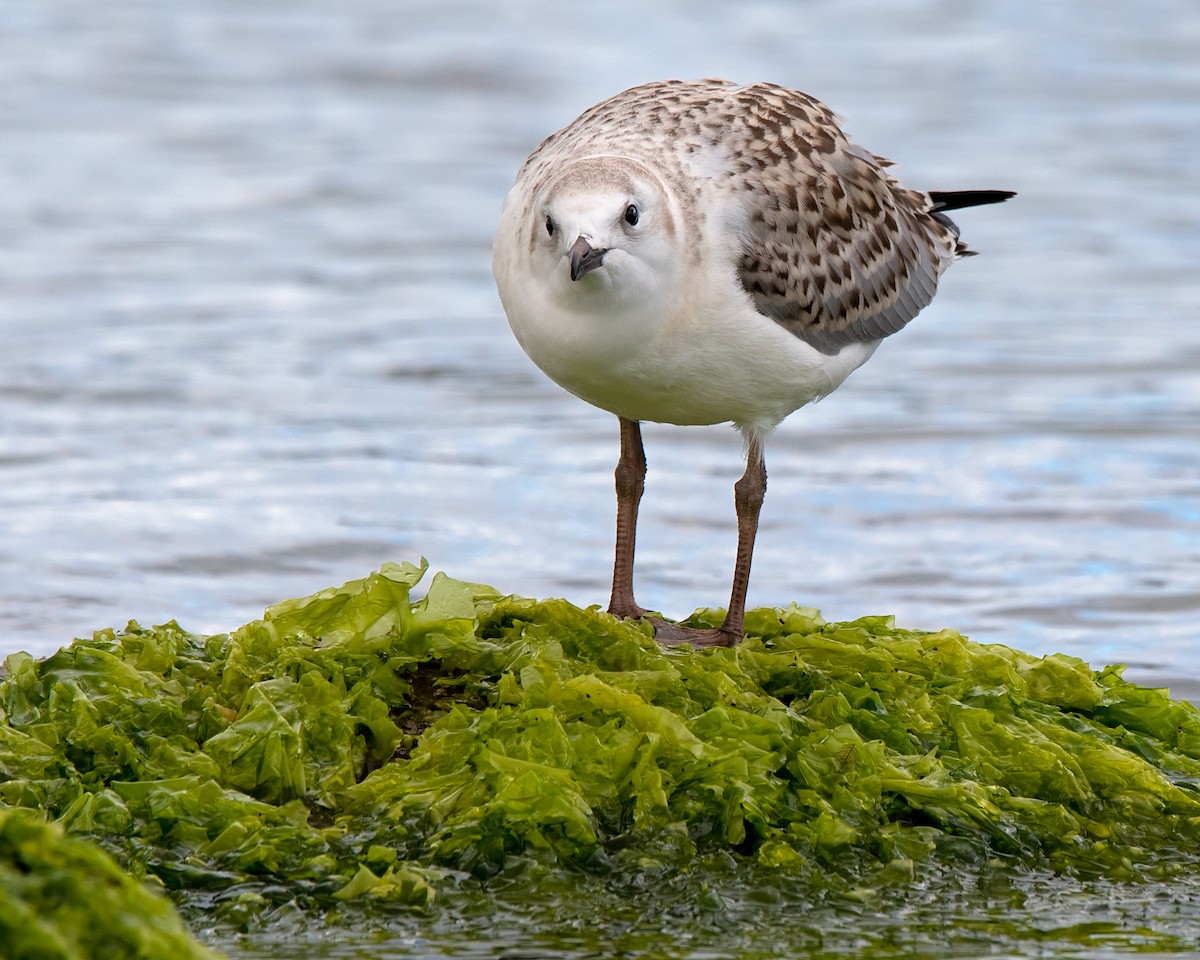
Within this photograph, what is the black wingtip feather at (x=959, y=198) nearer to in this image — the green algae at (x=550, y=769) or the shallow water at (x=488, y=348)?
the shallow water at (x=488, y=348)

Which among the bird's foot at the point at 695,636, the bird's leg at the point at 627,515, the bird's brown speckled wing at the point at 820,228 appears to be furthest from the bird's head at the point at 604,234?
the bird's foot at the point at 695,636

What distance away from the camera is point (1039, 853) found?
233 inches

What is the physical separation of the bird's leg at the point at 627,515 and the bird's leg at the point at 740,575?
0.19 meters

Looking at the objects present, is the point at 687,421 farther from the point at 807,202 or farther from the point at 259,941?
the point at 259,941

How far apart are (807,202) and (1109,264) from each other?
11.8 metres

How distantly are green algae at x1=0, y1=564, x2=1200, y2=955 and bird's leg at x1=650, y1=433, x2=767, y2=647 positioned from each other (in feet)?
1.44

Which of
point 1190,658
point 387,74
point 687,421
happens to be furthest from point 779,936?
point 387,74

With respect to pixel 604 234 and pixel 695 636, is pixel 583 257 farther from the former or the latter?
pixel 695 636

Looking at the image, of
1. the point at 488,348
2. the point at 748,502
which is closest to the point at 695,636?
the point at 748,502

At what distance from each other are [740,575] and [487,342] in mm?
8980

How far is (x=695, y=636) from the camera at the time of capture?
23.4ft

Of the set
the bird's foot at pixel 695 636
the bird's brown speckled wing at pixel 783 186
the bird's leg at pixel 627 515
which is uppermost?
the bird's brown speckled wing at pixel 783 186

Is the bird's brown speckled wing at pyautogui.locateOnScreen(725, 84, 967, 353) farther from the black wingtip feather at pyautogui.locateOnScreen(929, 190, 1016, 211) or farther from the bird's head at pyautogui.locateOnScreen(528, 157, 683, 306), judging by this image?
the bird's head at pyautogui.locateOnScreen(528, 157, 683, 306)

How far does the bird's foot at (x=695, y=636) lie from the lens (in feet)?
23.1
